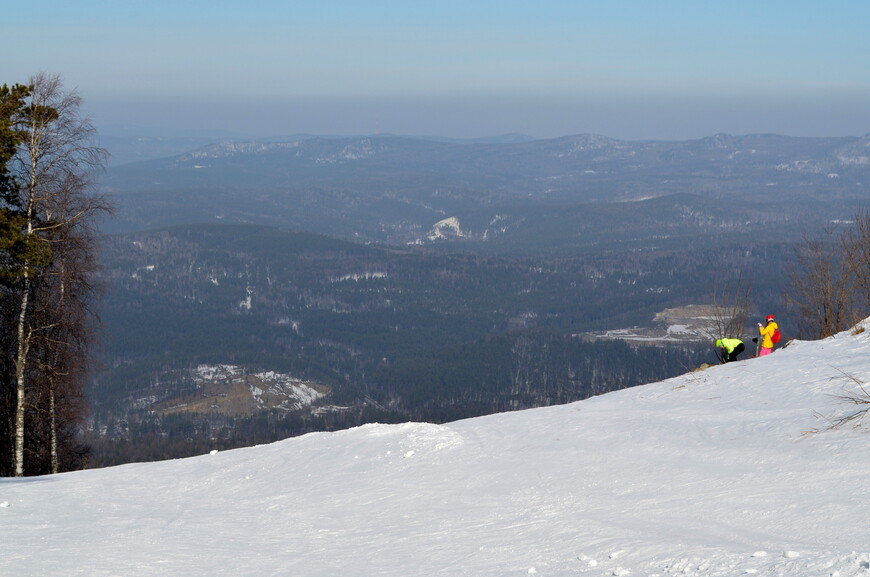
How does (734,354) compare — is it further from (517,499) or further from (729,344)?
(517,499)

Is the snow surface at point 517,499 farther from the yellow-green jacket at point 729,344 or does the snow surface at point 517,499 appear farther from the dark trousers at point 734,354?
the dark trousers at point 734,354

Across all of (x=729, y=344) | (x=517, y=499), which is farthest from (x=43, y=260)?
(x=729, y=344)

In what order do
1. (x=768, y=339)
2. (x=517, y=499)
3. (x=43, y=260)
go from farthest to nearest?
1. (x=768, y=339)
2. (x=43, y=260)
3. (x=517, y=499)

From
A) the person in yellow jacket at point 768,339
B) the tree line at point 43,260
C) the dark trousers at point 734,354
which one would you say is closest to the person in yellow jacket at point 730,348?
the dark trousers at point 734,354

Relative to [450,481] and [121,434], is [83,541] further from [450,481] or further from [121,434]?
[121,434]

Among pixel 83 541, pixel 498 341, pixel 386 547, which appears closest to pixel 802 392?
pixel 386 547

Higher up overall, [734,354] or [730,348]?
[730,348]
